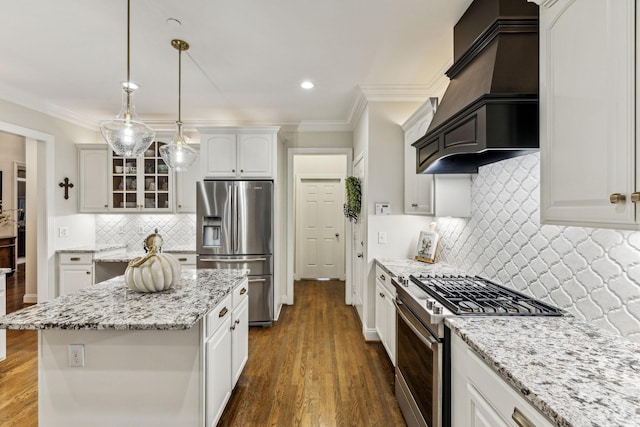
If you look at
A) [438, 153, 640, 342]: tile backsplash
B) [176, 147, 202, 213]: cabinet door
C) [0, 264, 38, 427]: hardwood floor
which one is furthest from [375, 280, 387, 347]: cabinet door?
[176, 147, 202, 213]: cabinet door

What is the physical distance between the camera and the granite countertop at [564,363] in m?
0.78

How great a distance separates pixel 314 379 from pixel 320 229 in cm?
382

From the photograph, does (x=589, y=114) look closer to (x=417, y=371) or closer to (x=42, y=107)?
(x=417, y=371)

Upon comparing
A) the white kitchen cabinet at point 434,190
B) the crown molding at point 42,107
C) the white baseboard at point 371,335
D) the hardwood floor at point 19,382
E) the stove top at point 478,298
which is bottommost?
the hardwood floor at point 19,382

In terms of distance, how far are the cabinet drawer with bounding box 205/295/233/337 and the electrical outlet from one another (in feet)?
1.97

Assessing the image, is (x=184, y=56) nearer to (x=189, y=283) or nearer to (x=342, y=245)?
(x=189, y=283)

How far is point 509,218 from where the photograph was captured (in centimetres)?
193

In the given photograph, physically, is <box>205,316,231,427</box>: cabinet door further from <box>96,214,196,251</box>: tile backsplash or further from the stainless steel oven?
<box>96,214,196,251</box>: tile backsplash

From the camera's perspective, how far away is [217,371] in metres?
1.83

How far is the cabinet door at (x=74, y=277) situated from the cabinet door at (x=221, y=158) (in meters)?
2.00

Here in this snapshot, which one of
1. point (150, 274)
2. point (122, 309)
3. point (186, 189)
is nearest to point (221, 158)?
point (186, 189)

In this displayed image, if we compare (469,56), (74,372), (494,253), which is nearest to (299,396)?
(74,372)

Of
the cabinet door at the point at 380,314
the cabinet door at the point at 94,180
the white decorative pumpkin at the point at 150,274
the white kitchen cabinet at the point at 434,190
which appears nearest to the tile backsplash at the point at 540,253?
the white kitchen cabinet at the point at 434,190

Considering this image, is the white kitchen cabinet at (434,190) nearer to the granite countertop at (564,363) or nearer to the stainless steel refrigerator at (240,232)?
the granite countertop at (564,363)
